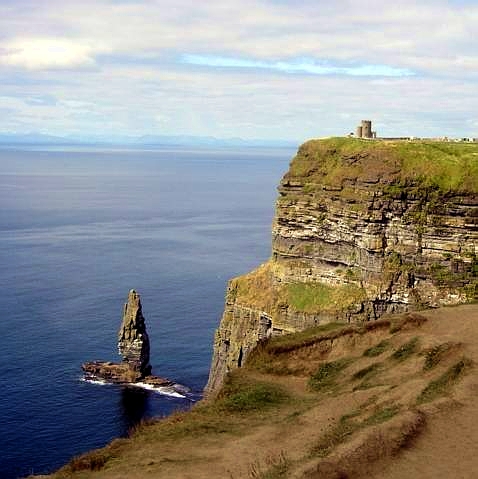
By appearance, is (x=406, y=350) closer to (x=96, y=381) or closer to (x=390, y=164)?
(x=390, y=164)

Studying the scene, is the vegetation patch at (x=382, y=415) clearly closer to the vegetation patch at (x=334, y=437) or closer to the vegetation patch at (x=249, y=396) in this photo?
the vegetation patch at (x=334, y=437)

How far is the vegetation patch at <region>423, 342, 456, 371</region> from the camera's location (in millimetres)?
43344

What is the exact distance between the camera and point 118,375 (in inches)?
3797

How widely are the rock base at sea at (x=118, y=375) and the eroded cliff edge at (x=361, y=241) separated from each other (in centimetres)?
1265

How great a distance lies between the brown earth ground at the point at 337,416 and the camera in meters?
30.6

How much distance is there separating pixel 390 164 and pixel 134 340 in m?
41.3

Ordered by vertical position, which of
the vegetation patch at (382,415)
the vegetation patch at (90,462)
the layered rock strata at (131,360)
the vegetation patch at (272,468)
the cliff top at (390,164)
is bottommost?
the layered rock strata at (131,360)

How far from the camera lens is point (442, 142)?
84.3 meters

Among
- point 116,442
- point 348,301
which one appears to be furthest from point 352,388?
point 348,301

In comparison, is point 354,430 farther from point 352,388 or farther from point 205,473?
point 352,388

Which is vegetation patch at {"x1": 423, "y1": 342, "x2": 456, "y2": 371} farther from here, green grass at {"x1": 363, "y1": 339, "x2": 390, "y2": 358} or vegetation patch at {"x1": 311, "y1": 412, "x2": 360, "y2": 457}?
vegetation patch at {"x1": 311, "y1": 412, "x2": 360, "y2": 457}

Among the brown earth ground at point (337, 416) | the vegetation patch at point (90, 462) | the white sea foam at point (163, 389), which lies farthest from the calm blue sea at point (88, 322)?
the vegetation patch at point (90, 462)

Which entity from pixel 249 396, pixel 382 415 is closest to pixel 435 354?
pixel 382 415

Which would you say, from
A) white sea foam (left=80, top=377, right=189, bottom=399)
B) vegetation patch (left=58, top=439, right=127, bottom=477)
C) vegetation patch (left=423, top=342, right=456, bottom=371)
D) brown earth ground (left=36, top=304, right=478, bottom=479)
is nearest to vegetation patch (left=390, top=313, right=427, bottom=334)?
brown earth ground (left=36, top=304, right=478, bottom=479)
